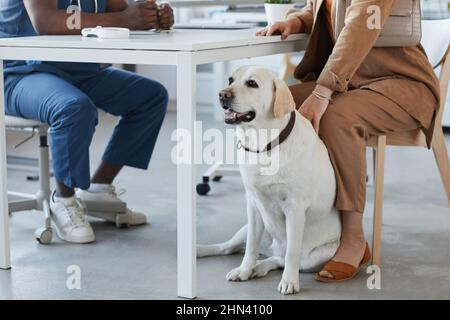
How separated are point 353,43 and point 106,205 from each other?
3.54 feet

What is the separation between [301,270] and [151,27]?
918 mm

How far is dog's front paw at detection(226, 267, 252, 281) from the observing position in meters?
2.20

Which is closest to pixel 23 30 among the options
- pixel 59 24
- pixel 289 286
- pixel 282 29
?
pixel 59 24

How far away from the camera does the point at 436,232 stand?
8.96ft

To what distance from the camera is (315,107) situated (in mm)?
2246

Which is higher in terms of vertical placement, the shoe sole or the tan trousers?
the tan trousers

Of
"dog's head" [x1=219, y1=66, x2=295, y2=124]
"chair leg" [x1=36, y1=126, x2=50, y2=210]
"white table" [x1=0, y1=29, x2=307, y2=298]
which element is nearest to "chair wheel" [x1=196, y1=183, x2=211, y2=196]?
"chair leg" [x1=36, y1=126, x2=50, y2=210]

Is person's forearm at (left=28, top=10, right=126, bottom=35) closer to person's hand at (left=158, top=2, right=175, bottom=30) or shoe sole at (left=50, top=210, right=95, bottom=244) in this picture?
person's hand at (left=158, top=2, right=175, bottom=30)

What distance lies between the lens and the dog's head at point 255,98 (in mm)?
1986

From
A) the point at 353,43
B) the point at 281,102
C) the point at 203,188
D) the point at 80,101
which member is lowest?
the point at 203,188

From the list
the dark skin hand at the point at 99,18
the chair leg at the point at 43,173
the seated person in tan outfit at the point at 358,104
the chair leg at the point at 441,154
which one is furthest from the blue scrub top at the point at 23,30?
the chair leg at the point at 441,154

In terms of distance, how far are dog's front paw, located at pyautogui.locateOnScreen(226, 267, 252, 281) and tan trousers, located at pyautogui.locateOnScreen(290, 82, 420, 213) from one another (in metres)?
0.31

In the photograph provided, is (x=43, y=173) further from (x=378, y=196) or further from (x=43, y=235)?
(x=378, y=196)
